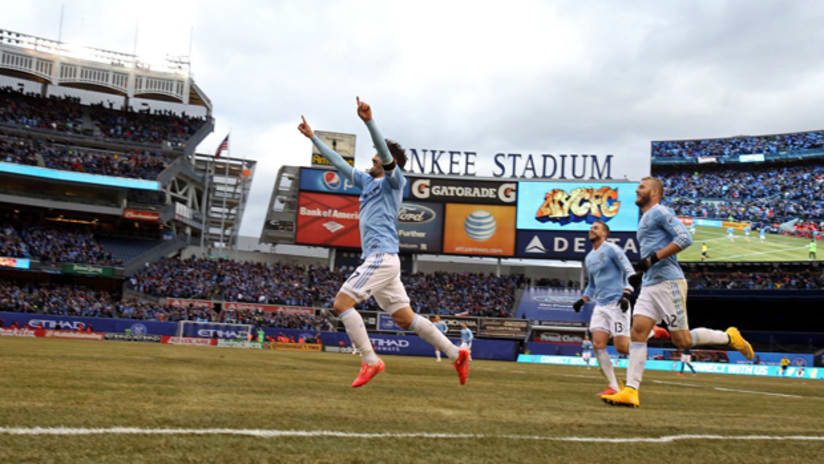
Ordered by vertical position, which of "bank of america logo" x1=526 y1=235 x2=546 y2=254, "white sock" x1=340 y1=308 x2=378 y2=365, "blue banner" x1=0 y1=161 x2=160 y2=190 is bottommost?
"white sock" x1=340 y1=308 x2=378 y2=365

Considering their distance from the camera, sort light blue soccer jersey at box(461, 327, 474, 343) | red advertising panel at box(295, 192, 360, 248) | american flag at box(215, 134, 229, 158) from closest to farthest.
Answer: light blue soccer jersey at box(461, 327, 474, 343) < red advertising panel at box(295, 192, 360, 248) < american flag at box(215, 134, 229, 158)

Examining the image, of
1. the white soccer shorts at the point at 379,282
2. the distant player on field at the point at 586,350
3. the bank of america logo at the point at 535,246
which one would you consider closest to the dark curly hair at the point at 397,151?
the white soccer shorts at the point at 379,282

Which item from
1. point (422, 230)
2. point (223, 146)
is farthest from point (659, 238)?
point (223, 146)

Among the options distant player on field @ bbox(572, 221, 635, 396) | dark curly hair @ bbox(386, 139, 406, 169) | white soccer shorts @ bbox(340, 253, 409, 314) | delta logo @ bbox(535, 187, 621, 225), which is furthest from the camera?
delta logo @ bbox(535, 187, 621, 225)

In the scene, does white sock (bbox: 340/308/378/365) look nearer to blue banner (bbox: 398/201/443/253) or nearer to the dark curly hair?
the dark curly hair

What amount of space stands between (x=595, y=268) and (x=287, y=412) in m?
6.67

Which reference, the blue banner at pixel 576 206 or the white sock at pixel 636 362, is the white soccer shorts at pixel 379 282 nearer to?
the white sock at pixel 636 362

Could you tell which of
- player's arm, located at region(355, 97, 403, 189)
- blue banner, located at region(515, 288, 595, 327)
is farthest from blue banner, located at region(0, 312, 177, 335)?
player's arm, located at region(355, 97, 403, 189)

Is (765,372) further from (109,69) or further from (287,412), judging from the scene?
(109,69)

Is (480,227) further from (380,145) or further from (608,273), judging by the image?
(380,145)

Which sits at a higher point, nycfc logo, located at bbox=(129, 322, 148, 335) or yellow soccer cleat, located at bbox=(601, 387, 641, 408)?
yellow soccer cleat, located at bbox=(601, 387, 641, 408)

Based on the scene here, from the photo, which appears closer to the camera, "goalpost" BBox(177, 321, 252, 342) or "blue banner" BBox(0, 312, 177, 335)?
"blue banner" BBox(0, 312, 177, 335)

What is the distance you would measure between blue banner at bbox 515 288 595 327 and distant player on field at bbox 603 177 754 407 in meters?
43.8

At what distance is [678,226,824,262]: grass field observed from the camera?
170 ft
